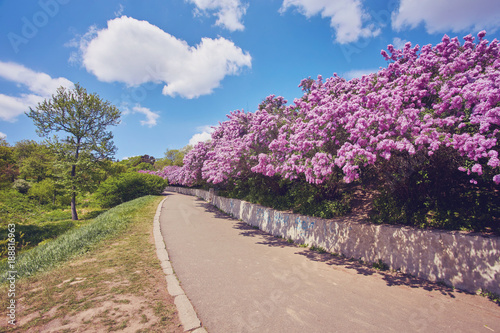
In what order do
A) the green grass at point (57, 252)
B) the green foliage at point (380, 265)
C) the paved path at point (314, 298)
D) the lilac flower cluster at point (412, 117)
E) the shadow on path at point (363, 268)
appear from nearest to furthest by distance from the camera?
the paved path at point (314, 298)
the lilac flower cluster at point (412, 117)
the shadow on path at point (363, 268)
the green grass at point (57, 252)
the green foliage at point (380, 265)

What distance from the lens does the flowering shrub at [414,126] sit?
3.83 metres

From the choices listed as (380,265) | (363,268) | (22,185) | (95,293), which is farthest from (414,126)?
(22,185)

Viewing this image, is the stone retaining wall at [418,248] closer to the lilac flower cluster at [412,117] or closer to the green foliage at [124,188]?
the lilac flower cluster at [412,117]

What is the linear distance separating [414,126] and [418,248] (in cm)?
250

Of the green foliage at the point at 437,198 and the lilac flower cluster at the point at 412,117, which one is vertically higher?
the lilac flower cluster at the point at 412,117

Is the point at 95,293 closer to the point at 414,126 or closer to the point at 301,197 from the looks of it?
the point at 414,126

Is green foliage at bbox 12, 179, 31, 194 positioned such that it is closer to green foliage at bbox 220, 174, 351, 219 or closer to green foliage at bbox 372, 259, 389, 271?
green foliage at bbox 220, 174, 351, 219

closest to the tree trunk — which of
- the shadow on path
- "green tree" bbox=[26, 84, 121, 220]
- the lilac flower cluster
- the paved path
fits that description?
"green tree" bbox=[26, 84, 121, 220]

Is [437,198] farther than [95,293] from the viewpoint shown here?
Yes

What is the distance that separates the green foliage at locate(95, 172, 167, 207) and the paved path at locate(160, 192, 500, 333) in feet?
62.1

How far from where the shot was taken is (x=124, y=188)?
2314 centimetres

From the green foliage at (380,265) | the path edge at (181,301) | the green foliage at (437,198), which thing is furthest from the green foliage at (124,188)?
the green foliage at (437,198)

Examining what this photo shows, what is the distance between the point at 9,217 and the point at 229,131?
35.3 feet

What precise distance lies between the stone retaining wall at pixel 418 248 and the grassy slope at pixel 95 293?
4.52 m
